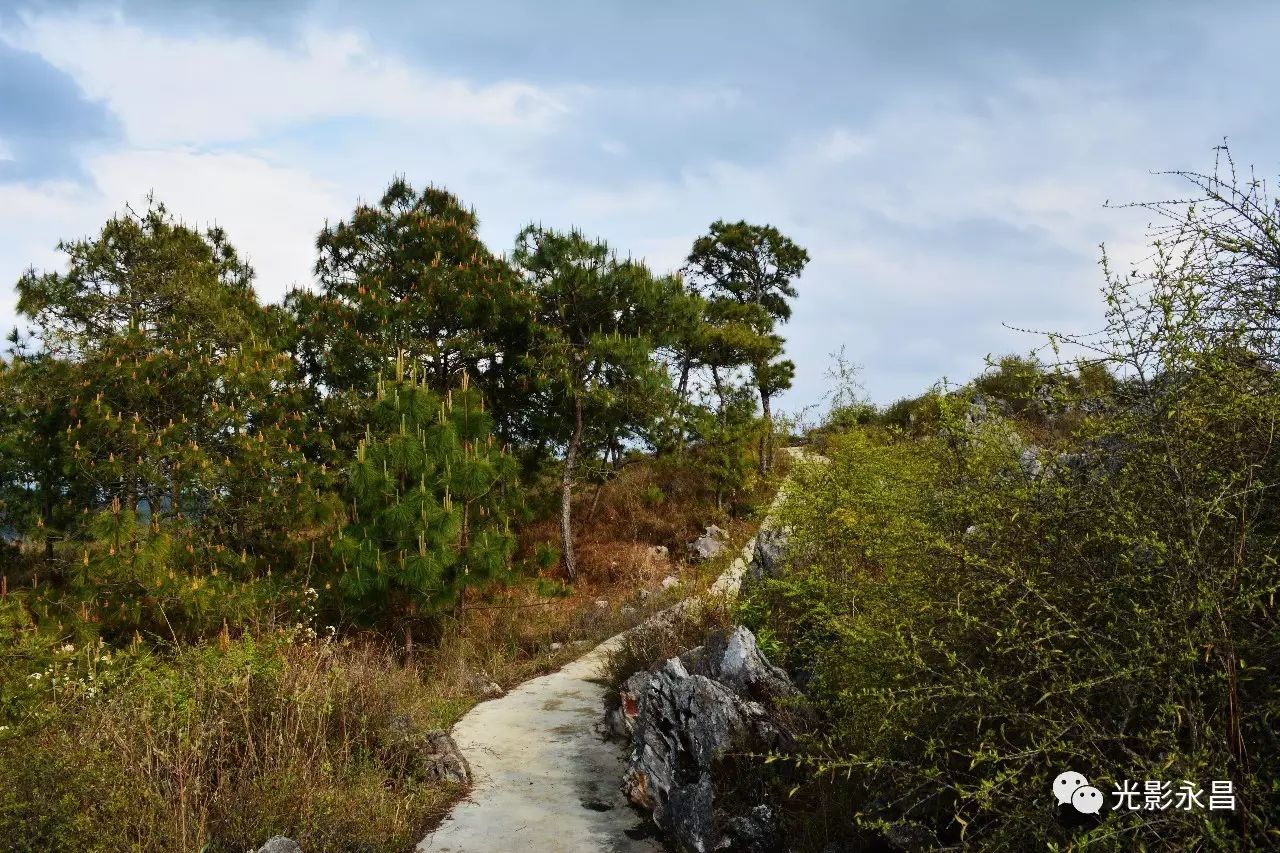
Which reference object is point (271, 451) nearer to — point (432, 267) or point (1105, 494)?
point (432, 267)

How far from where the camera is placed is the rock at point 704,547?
17000 mm

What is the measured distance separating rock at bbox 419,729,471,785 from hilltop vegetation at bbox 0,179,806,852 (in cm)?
9

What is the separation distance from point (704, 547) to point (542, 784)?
11.1 m

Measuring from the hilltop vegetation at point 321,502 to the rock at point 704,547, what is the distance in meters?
0.70

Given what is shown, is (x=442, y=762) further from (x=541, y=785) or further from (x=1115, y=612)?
(x=1115, y=612)

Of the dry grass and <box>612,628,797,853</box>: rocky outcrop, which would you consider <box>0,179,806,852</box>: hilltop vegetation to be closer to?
the dry grass

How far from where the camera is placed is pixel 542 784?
6.48 meters

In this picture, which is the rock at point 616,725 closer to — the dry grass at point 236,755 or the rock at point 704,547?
the dry grass at point 236,755

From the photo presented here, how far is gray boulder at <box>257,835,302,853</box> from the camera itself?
4566mm

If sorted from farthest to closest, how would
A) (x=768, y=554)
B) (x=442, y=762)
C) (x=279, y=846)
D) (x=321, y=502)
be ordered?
(x=321, y=502) → (x=768, y=554) → (x=442, y=762) → (x=279, y=846)

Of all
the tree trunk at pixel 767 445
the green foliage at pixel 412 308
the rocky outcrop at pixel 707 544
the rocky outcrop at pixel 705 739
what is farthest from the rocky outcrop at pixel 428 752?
the tree trunk at pixel 767 445

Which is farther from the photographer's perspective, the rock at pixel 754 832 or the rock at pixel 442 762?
the rock at pixel 442 762

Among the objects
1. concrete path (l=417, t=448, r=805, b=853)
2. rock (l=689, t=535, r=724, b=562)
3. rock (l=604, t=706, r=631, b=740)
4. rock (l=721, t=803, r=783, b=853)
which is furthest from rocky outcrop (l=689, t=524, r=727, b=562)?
rock (l=721, t=803, r=783, b=853)

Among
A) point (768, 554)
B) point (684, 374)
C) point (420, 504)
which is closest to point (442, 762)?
point (768, 554)
